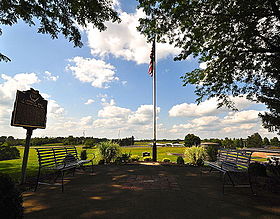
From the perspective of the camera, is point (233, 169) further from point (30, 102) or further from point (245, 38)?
point (30, 102)

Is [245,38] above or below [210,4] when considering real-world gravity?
below

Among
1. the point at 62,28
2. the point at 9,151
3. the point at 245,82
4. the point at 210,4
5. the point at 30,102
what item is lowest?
the point at 9,151

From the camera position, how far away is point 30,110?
17.9ft

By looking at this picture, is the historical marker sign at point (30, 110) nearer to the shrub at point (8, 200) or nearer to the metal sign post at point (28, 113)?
the metal sign post at point (28, 113)

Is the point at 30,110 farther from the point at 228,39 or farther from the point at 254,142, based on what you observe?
the point at 254,142

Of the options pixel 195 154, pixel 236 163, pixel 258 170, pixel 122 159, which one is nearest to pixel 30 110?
pixel 122 159

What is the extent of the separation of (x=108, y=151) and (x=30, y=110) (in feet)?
17.8

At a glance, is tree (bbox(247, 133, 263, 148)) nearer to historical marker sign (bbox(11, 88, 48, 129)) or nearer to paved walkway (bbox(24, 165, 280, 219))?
paved walkway (bbox(24, 165, 280, 219))

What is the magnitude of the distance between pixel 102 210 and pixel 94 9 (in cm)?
542

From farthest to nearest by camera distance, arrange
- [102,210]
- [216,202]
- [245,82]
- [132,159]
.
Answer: [132,159] → [245,82] → [216,202] → [102,210]

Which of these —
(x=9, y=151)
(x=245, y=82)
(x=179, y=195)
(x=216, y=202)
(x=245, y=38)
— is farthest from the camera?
(x=9, y=151)

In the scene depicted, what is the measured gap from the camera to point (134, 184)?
485 centimetres

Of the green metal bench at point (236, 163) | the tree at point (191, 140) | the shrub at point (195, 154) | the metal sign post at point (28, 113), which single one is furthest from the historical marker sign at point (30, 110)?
the tree at point (191, 140)

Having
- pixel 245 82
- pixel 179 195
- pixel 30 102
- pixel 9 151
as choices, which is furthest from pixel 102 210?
pixel 9 151
